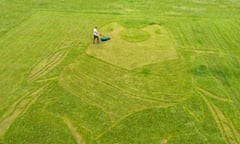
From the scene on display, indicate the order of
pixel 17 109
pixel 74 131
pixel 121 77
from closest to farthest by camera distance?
1. pixel 74 131
2. pixel 17 109
3. pixel 121 77

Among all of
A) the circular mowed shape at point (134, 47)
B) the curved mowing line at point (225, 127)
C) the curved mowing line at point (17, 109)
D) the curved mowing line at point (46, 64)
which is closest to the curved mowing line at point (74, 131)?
the curved mowing line at point (17, 109)

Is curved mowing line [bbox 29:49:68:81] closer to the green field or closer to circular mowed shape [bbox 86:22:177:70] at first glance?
the green field

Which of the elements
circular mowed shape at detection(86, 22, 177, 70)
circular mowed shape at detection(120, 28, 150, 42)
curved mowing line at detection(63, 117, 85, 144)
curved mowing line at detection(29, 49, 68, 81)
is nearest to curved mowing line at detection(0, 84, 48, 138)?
curved mowing line at detection(29, 49, 68, 81)

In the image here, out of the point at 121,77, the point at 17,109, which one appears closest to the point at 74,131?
the point at 17,109

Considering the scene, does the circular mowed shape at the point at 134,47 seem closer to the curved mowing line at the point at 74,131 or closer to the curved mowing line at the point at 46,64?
the curved mowing line at the point at 46,64

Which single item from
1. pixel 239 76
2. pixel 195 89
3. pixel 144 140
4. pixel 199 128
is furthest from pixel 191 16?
pixel 144 140

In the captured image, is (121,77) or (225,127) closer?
(225,127)

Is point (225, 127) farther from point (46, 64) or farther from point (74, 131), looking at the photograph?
point (46, 64)
